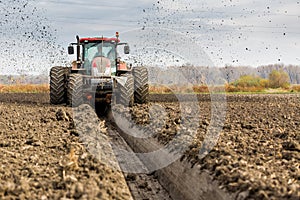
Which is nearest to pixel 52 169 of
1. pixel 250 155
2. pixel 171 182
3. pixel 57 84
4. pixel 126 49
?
pixel 171 182

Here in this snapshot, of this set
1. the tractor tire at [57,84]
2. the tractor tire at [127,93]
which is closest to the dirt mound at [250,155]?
the tractor tire at [127,93]

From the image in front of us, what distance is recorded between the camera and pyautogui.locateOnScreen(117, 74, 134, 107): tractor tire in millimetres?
14844

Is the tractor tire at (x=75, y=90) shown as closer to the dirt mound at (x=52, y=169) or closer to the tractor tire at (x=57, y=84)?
the tractor tire at (x=57, y=84)

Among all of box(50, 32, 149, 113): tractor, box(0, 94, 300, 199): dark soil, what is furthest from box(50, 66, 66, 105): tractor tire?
box(0, 94, 300, 199): dark soil

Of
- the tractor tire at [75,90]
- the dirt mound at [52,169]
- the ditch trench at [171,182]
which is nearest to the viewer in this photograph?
the dirt mound at [52,169]

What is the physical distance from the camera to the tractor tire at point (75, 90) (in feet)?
48.3

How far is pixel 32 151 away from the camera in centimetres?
745

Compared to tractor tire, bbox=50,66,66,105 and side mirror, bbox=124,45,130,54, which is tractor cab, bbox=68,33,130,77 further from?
tractor tire, bbox=50,66,66,105

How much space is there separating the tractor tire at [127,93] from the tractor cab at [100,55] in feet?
2.19

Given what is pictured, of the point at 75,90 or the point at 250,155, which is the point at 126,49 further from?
the point at 250,155

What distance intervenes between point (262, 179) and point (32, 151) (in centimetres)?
389

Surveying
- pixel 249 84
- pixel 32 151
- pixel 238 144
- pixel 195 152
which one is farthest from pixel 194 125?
pixel 249 84

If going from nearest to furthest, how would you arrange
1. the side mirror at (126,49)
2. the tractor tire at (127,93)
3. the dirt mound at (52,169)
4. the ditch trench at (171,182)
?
the dirt mound at (52,169)
the ditch trench at (171,182)
the tractor tire at (127,93)
the side mirror at (126,49)

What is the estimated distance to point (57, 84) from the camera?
54.1ft
